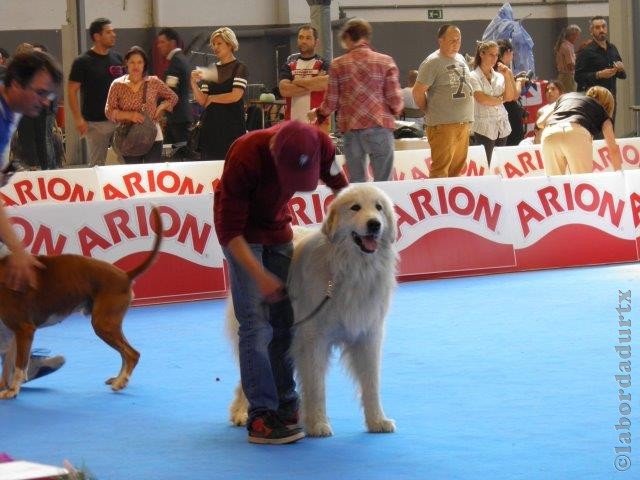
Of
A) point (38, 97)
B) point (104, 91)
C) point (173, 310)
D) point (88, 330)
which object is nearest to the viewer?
point (38, 97)

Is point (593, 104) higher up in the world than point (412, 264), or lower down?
higher up

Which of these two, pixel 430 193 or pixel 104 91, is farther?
pixel 104 91

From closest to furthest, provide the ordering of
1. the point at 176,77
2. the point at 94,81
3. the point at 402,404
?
the point at 402,404
the point at 94,81
the point at 176,77

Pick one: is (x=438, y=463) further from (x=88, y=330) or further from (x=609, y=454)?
(x=88, y=330)

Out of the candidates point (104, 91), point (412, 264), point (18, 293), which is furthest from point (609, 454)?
point (104, 91)

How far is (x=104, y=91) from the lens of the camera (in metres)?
10.9

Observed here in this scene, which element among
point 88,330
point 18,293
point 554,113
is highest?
point 554,113

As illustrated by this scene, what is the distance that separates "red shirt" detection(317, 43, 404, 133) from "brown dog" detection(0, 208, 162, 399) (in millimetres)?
3551

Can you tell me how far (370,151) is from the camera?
932 centimetres

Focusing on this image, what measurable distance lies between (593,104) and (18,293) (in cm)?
583

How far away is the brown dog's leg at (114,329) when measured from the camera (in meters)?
5.84

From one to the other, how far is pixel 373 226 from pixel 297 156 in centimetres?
52

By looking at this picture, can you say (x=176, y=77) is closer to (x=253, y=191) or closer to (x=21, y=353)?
(x=21, y=353)
